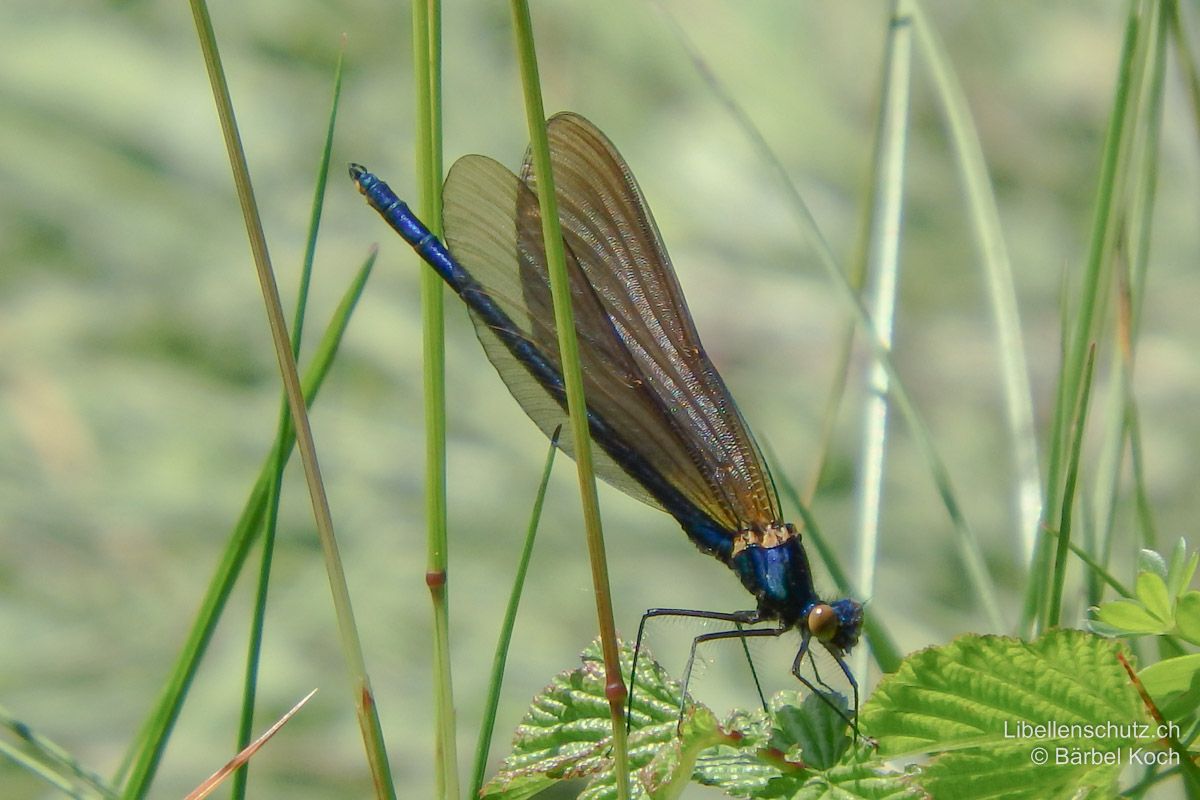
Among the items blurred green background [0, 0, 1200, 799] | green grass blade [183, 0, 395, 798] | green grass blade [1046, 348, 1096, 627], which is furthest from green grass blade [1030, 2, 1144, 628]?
green grass blade [183, 0, 395, 798]

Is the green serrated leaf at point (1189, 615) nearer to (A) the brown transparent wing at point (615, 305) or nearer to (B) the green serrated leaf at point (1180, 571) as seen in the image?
(B) the green serrated leaf at point (1180, 571)

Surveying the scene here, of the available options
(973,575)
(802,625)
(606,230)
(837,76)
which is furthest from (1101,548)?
(837,76)

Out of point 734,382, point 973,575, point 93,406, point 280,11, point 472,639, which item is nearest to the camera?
point 973,575

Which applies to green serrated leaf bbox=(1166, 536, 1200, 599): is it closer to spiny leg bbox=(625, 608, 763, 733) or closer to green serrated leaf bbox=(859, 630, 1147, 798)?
green serrated leaf bbox=(859, 630, 1147, 798)

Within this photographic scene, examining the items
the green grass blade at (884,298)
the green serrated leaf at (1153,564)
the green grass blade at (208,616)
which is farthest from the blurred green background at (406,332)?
the green serrated leaf at (1153,564)

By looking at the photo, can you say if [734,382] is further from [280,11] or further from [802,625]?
[280,11]
